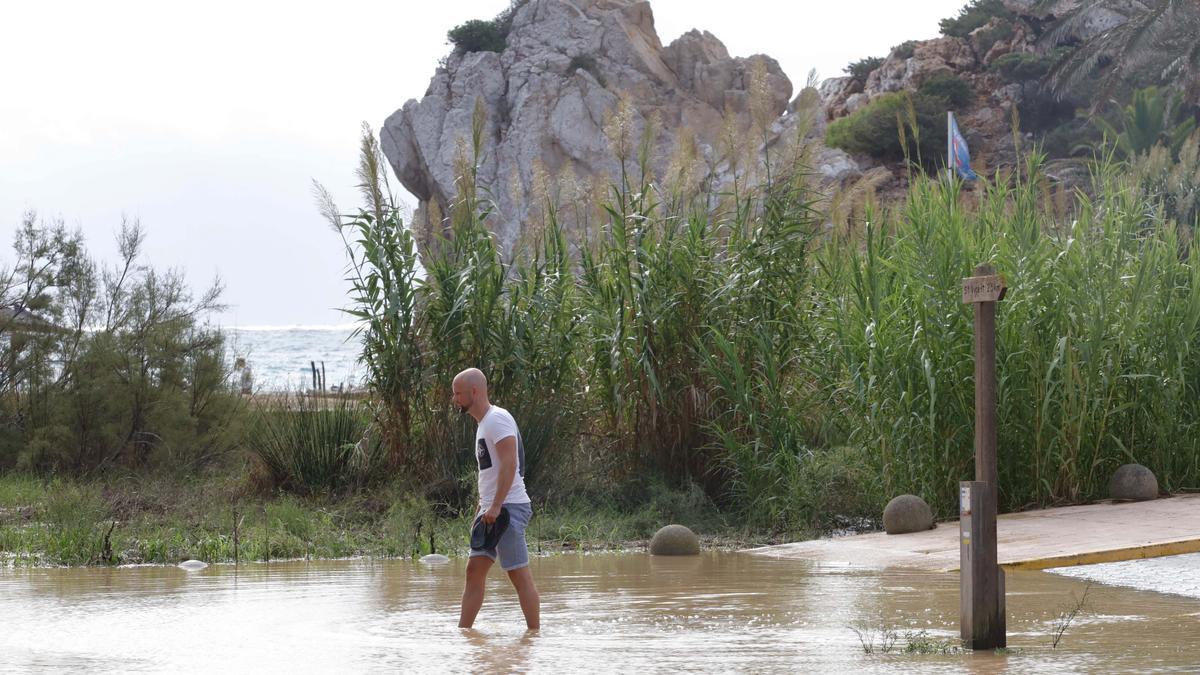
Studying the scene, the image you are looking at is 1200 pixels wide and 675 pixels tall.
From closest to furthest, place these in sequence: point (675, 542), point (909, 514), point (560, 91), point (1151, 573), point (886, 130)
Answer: point (1151, 573) → point (675, 542) → point (909, 514) → point (886, 130) → point (560, 91)

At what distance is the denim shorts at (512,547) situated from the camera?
7.39 m

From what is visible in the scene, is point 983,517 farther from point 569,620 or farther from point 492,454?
point 492,454

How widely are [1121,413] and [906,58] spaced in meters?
60.1

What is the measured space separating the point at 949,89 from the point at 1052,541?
56.5 meters

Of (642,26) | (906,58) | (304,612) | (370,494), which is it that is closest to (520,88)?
(642,26)

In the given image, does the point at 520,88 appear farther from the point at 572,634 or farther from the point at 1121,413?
the point at 572,634

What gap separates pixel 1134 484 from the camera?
38.3 ft

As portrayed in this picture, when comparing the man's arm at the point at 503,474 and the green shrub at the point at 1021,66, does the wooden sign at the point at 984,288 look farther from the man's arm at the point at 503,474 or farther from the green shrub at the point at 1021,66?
the green shrub at the point at 1021,66

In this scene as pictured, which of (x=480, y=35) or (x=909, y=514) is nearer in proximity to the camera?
(x=909, y=514)

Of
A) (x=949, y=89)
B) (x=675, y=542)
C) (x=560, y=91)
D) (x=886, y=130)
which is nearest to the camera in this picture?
(x=675, y=542)

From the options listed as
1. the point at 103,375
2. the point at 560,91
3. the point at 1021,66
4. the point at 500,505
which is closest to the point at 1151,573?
the point at 500,505

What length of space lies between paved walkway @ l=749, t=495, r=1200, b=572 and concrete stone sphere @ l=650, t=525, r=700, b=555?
0.54m

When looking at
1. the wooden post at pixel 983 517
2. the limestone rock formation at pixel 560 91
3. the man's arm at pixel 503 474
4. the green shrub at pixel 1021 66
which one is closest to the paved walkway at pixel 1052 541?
the wooden post at pixel 983 517

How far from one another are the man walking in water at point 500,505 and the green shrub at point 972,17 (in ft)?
224
